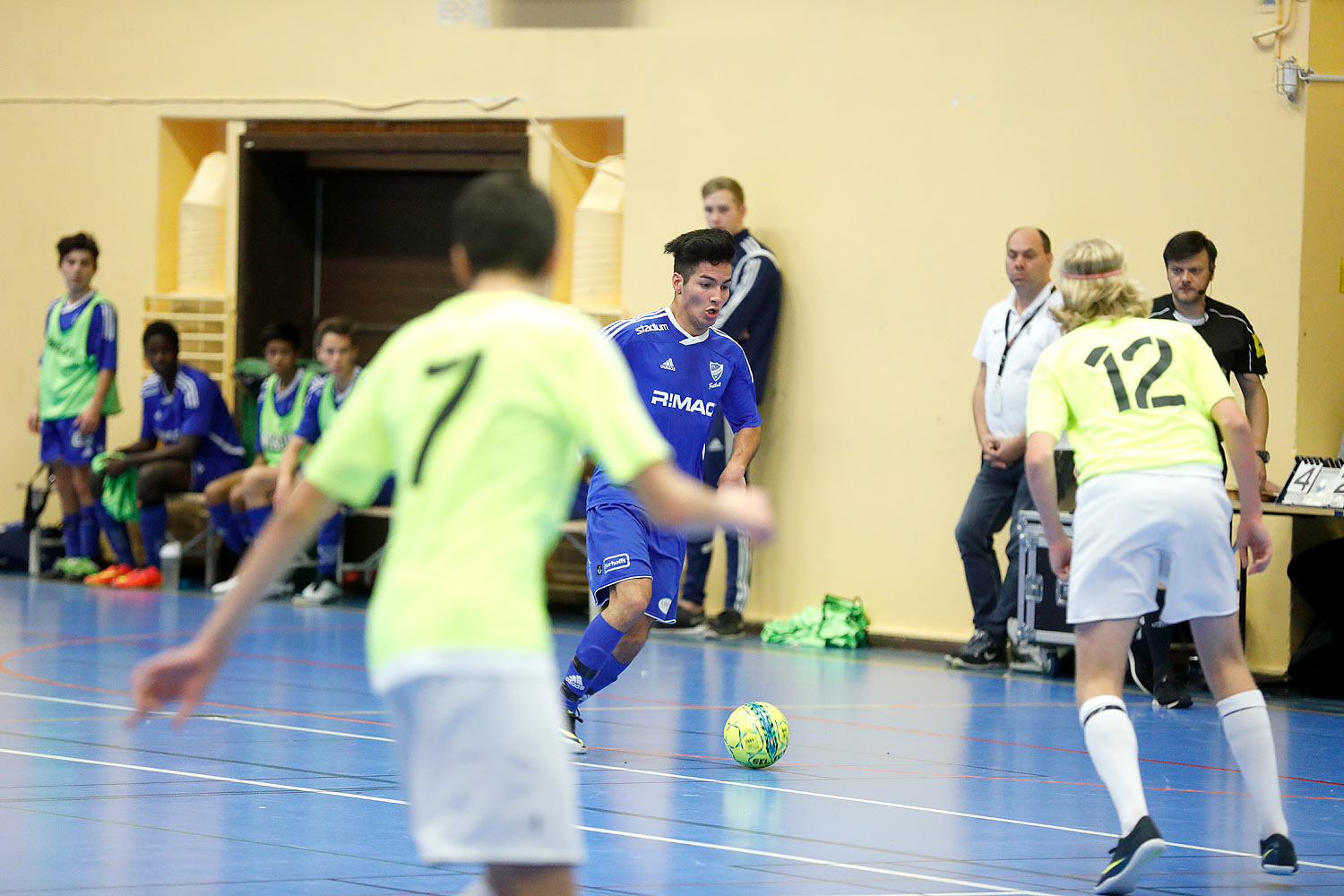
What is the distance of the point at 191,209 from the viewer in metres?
14.1

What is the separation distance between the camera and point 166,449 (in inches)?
527

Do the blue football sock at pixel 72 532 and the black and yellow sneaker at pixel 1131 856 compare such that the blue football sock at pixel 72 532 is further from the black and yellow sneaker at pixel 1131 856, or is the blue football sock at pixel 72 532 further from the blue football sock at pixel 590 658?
the black and yellow sneaker at pixel 1131 856

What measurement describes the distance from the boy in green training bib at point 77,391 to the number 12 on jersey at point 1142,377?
9976 mm

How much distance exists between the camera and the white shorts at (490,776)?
2725 mm

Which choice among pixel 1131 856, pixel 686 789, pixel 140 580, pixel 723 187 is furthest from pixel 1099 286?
pixel 140 580

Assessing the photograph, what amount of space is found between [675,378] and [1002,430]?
13.1 ft

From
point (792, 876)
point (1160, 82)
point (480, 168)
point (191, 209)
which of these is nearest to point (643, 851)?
point (792, 876)

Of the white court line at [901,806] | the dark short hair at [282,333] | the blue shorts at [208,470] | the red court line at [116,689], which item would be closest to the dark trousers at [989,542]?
the red court line at [116,689]

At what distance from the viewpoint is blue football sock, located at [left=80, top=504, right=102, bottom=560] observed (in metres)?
13.7

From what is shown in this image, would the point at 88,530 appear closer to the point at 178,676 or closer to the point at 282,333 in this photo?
the point at 282,333

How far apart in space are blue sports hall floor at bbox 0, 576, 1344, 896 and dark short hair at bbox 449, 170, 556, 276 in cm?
212

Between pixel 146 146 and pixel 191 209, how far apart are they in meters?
0.75

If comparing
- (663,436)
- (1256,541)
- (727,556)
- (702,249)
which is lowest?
(727,556)

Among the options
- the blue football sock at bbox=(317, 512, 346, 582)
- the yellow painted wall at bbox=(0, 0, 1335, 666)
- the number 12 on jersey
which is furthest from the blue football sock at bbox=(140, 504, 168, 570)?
the number 12 on jersey
